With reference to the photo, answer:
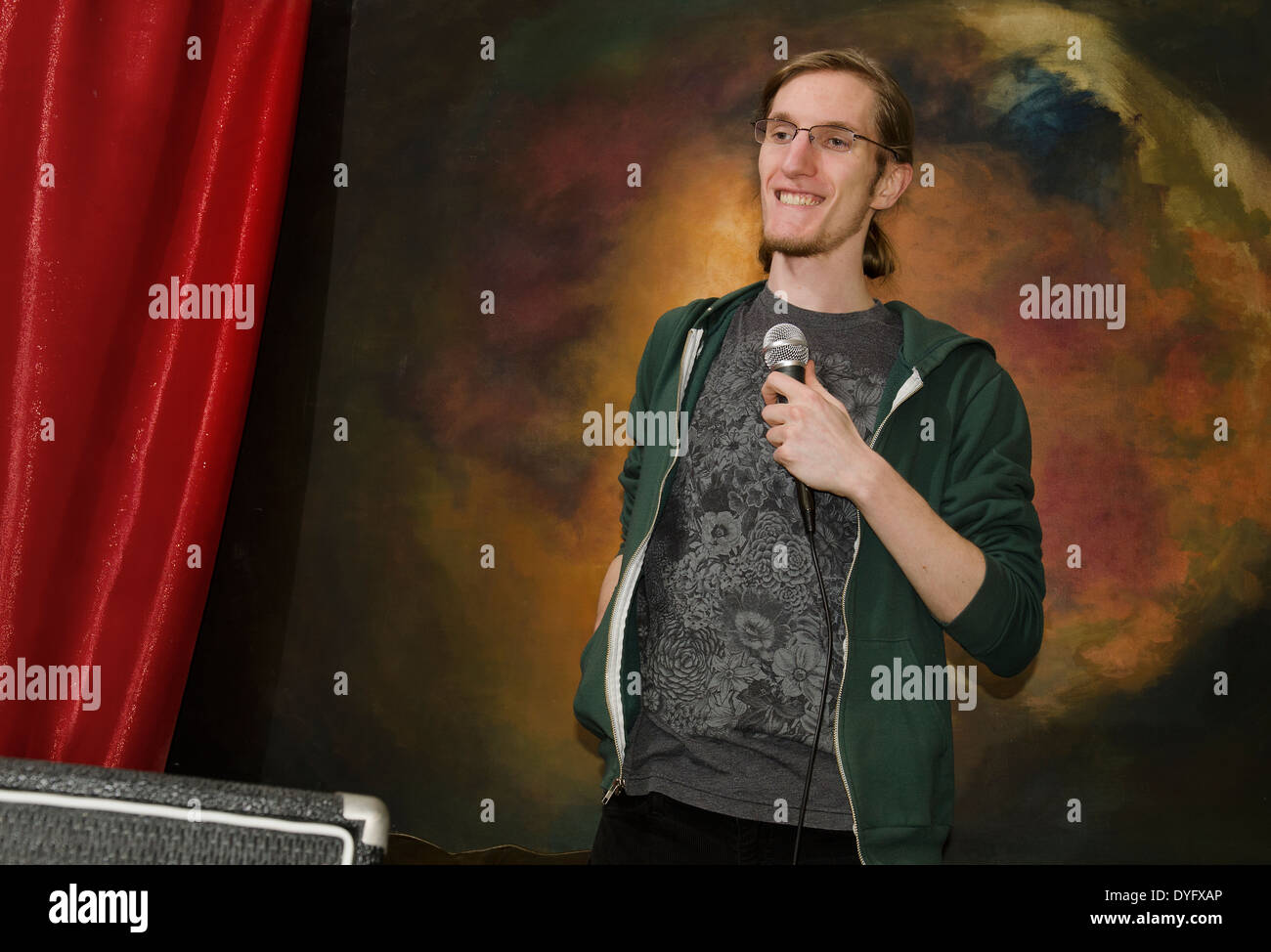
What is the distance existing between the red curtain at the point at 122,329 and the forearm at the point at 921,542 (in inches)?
61.2

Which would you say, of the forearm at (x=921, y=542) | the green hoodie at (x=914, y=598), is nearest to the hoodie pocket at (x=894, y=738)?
the green hoodie at (x=914, y=598)

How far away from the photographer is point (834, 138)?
5.42 ft

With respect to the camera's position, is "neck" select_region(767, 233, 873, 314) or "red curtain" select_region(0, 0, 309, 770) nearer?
"neck" select_region(767, 233, 873, 314)

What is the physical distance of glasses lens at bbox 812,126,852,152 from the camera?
164 cm

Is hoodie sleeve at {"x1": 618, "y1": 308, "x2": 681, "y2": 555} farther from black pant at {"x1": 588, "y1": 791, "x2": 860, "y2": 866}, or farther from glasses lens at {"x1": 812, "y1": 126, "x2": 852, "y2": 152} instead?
black pant at {"x1": 588, "y1": 791, "x2": 860, "y2": 866}

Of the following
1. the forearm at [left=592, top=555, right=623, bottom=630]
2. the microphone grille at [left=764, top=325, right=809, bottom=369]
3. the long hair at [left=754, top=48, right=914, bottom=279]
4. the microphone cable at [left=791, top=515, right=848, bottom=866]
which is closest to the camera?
the microphone cable at [left=791, top=515, right=848, bottom=866]

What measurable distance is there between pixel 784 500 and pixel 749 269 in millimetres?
1249

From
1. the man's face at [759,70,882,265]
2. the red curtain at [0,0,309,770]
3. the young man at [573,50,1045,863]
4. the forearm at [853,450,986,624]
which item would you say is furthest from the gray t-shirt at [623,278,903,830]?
the red curtain at [0,0,309,770]

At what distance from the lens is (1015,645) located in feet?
4.57

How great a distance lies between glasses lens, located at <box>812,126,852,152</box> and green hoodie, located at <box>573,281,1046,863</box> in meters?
0.29

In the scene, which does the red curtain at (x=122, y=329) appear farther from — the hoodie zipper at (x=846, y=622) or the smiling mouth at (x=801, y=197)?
the hoodie zipper at (x=846, y=622)

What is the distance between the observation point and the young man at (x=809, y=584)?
1.33 metres

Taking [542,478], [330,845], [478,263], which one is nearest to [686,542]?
[330,845]

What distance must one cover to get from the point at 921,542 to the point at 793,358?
0.30m
